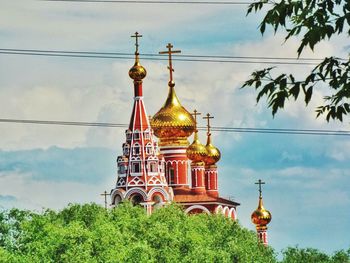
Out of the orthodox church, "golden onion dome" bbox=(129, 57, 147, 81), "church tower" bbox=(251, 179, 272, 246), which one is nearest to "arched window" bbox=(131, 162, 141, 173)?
the orthodox church

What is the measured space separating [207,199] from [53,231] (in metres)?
29.9

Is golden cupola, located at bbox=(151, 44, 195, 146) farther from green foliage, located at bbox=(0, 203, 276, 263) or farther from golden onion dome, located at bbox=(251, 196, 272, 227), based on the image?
green foliage, located at bbox=(0, 203, 276, 263)

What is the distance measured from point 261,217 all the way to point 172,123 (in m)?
11.1

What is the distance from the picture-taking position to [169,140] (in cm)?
7481

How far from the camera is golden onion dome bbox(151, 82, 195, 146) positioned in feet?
244

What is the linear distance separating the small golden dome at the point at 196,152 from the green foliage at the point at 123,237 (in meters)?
12.7

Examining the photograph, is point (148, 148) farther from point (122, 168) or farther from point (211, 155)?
point (211, 155)

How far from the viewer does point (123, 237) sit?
147ft

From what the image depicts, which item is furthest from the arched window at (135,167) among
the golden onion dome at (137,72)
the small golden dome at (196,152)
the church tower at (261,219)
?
the church tower at (261,219)

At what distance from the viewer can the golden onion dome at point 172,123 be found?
74250 millimetres

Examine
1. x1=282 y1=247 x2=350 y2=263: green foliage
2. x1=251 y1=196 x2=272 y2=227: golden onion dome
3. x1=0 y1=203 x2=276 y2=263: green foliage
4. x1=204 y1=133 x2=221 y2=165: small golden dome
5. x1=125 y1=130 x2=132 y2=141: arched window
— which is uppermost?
x1=204 y1=133 x2=221 y2=165: small golden dome

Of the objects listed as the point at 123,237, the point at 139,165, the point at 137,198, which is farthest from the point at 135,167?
the point at 123,237

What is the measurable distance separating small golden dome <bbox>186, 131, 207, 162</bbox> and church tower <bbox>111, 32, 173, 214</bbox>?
19.0 feet

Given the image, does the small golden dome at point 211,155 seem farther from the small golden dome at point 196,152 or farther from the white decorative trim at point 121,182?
the white decorative trim at point 121,182
